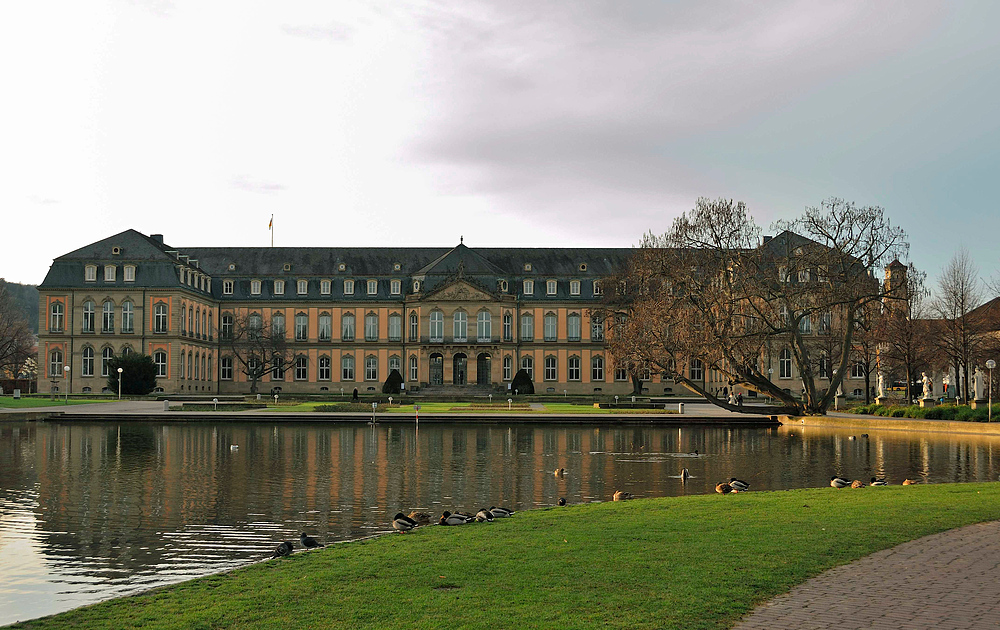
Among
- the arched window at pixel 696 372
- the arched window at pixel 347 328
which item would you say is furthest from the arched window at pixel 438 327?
the arched window at pixel 696 372

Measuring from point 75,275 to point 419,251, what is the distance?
3041 centimetres

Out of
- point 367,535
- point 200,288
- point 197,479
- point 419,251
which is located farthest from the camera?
point 419,251

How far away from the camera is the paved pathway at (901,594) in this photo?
7.32 m

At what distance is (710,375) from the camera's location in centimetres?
8131

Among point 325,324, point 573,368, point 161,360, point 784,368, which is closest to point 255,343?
point 325,324

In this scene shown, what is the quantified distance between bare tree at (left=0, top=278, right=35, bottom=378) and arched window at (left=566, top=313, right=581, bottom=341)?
50.5m

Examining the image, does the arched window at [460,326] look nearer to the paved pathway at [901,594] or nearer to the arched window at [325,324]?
the arched window at [325,324]

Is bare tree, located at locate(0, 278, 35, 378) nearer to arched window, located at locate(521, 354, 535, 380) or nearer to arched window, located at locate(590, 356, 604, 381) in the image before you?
arched window, located at locate(521, 354, 535, 380)

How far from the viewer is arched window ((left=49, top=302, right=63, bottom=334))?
73.0m

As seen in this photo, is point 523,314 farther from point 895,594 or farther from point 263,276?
point 895,594

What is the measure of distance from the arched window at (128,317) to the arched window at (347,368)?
755 inches

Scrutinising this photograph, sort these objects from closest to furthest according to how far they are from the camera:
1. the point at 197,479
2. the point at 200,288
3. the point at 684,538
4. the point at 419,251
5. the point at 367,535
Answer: the point at 684,538
the point at 367,535
the point at 197,479
the point at 200,288
the point at 419,251

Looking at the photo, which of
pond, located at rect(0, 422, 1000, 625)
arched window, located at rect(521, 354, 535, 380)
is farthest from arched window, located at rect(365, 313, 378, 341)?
pond, located at rect(0, 422, 1000, 625)

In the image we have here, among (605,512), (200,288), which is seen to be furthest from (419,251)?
(605,512)
